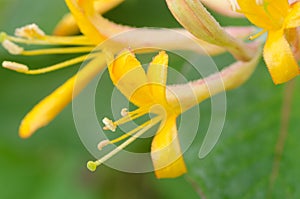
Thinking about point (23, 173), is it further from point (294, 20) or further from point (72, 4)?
point (294, 20)

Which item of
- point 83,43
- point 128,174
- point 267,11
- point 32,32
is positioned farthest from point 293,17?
point 128,174

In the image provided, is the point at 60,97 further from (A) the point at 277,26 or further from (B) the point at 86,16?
(A) the point at 277,26

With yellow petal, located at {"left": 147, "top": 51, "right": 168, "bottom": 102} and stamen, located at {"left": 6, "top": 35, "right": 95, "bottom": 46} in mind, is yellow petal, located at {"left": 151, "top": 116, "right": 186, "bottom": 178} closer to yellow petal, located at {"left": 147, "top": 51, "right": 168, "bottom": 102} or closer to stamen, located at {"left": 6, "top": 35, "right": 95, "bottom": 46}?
yellow petal, located at {"left": 147, "top": 51, "right": 168, "bottom": 102}

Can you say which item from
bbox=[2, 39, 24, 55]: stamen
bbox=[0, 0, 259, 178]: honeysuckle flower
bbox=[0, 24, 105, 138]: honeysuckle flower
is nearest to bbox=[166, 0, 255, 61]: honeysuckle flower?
bbox=[0, 0, 259, 178]: honeysuckle flower

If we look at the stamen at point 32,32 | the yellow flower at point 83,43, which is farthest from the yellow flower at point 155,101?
the stamen at point 32,32

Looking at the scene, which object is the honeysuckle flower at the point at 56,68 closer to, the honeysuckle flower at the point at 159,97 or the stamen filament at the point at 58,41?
the stamen filament at the point at 58,41

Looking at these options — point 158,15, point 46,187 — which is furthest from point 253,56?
point 46,187
